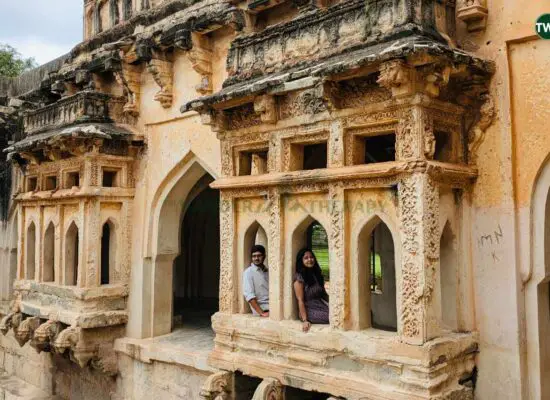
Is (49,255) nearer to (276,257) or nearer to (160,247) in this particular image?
(160,247)

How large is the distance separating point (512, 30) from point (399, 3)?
90 centimetres

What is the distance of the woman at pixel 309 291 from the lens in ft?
16.0

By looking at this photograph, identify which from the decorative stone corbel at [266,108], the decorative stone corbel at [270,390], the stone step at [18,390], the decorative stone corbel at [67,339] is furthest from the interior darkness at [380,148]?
the stone step at [18,390]

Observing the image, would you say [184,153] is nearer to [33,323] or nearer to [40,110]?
[40,110]

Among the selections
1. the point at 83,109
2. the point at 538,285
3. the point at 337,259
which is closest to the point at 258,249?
the point at 337,259

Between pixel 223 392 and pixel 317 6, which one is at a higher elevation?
pixel 317 6

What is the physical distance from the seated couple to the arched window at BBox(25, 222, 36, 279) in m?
5.10

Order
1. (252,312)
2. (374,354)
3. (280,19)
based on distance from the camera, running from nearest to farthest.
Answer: (374,354)
(252,312)
(280,19)

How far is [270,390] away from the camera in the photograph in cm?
475

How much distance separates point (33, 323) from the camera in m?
8.30

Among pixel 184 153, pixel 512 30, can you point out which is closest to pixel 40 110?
pixel 184 153

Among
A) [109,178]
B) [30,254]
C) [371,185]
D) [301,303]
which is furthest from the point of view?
[30,254]

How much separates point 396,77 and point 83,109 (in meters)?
5.20

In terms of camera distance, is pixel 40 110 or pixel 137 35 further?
pixel 40 110
